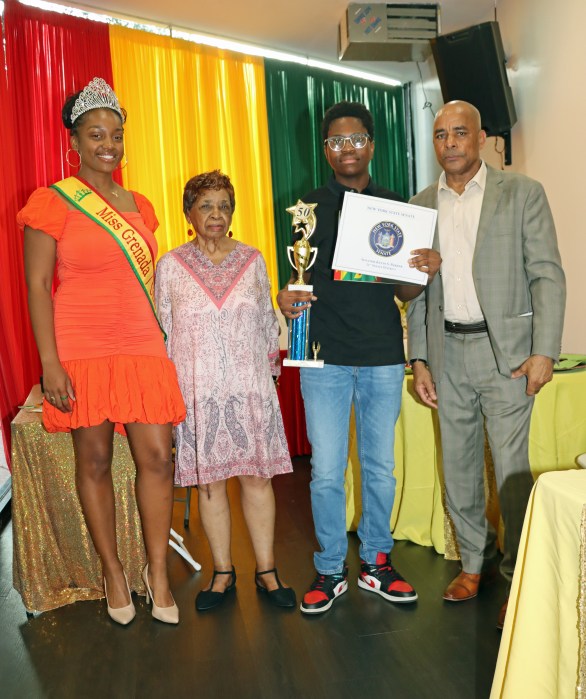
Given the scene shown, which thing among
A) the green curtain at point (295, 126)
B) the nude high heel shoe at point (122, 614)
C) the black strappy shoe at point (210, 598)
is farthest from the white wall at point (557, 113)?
the nude high heel shoe at point (122, 614)

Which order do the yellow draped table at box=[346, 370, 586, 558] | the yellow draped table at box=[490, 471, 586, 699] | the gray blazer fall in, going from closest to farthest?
1. the yellow draped table at box=[490, 471, 586, 699]
2. the gray blazer
3. the yellow draped table at box=[346, 370, 586, 558]

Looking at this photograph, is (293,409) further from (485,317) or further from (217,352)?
(485,317)

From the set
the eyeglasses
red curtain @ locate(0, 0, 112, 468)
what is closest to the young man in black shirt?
the eyeglasses

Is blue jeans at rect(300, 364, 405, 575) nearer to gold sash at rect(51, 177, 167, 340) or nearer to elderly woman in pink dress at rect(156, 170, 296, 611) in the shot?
elderly woman in pink dress at rect(156, 170, 296, 611)

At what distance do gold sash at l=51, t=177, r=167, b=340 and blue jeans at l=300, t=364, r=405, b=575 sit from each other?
0.63 metres

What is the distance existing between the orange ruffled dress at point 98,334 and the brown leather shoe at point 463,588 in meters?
1.13

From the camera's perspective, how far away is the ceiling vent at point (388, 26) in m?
4.55

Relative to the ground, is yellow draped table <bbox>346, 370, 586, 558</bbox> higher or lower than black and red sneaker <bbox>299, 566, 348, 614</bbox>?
higher

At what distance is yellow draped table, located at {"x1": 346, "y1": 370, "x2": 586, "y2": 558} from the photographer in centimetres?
267

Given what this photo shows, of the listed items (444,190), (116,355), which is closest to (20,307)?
(116,355)

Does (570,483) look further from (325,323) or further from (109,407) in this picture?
(109,407)

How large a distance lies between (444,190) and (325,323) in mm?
588

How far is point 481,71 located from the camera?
4.27 metres

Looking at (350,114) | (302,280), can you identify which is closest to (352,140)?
(350,114)
